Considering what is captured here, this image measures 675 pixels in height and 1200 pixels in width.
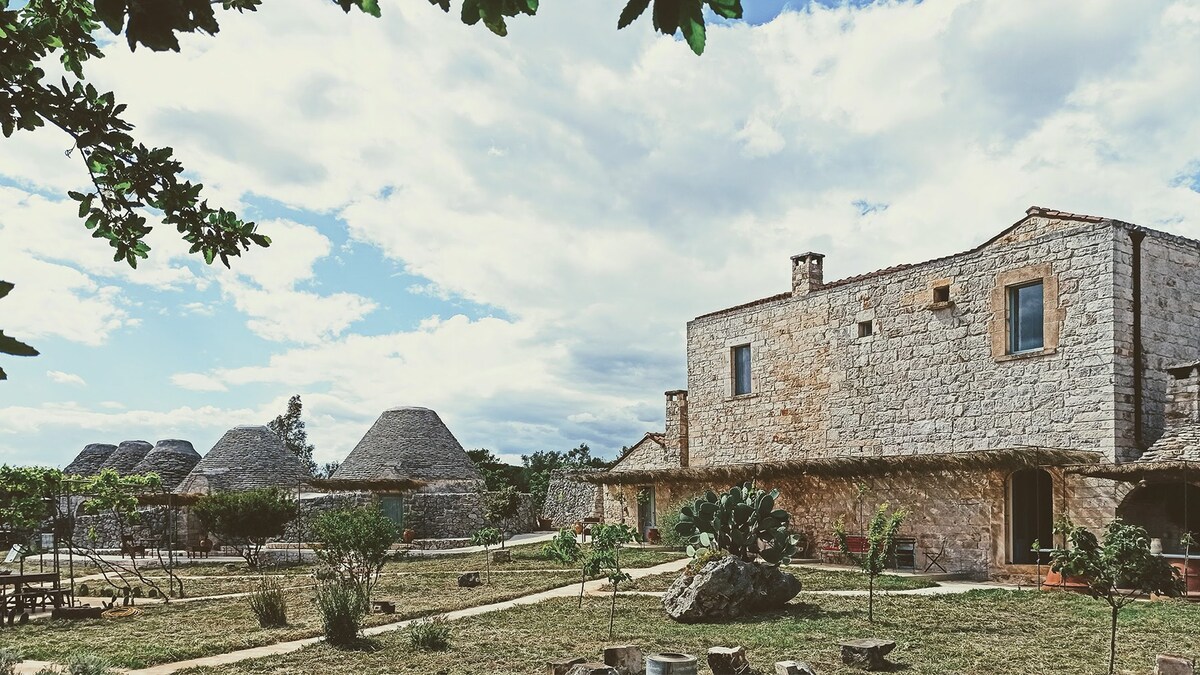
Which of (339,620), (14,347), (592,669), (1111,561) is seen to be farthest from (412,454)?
(14,347)

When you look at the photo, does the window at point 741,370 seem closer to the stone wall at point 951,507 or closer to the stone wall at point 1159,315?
the stone wall at point 951,507

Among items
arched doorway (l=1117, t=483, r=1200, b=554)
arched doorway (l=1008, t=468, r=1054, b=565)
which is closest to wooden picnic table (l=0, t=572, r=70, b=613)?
arched doorway (l=1008, t=468, r=1054, b=565)

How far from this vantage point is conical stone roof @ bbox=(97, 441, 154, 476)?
36000 millimetres

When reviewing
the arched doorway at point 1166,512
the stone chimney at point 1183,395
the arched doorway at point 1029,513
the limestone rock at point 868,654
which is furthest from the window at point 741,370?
the limestone rock at point 868,654

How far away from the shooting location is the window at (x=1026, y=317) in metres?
17.9

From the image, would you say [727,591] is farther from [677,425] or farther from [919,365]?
[677,425]

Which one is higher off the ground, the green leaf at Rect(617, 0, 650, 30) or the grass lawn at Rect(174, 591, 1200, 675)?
the green leaf at Rect(617, 0, 650, 30)

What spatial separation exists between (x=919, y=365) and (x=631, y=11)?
19.2 metres

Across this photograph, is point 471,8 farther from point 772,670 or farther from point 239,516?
point 239,516

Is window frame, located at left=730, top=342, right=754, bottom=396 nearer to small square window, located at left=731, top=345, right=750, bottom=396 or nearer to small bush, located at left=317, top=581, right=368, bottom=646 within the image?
small square window, located at left=731, top=345, right=750, bottom=396

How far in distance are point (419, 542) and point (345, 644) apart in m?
18.0

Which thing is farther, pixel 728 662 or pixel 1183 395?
pixel 1183 395

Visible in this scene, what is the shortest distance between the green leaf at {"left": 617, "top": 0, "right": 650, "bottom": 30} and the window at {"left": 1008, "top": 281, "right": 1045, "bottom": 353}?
17545 millimetres

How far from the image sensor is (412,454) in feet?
110
